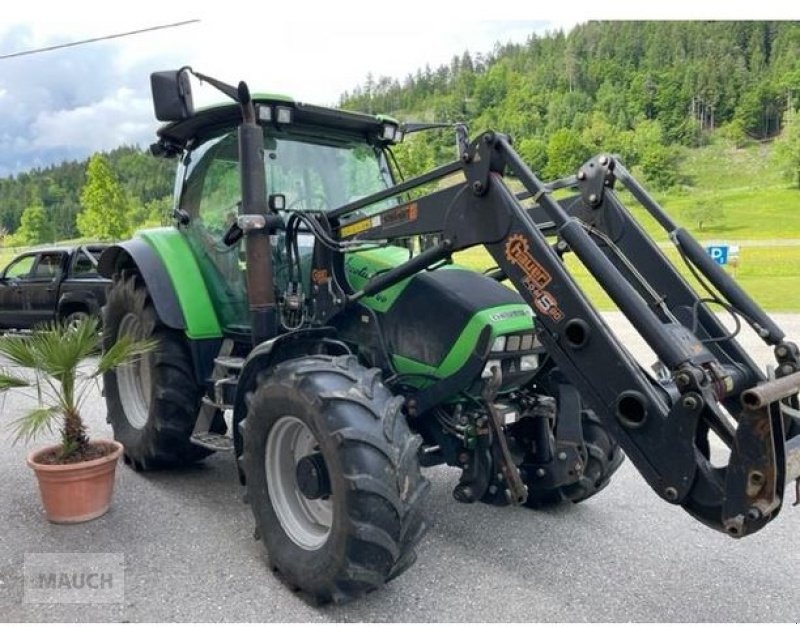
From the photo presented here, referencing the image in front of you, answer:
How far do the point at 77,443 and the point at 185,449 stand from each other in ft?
2.57

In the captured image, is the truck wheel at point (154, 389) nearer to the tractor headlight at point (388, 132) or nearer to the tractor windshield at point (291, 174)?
the tractor windshield at point (291, 174)

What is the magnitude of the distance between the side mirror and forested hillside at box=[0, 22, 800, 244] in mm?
60317

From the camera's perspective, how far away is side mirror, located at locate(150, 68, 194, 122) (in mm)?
3264

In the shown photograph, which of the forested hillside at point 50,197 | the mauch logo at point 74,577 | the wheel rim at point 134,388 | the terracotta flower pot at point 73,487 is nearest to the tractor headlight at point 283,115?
the wheel rim at point 134,388

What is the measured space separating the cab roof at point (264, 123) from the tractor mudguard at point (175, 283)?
2.25 feet

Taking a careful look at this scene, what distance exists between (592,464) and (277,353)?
1.87 meters

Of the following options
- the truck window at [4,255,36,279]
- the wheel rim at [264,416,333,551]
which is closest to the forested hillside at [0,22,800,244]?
the truck window at [4,255,36,279]

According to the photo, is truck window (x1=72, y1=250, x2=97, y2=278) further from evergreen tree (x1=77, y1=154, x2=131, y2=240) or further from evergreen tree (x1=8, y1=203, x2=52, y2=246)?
evergreen tree (x1=8, y1=203, x2=52, y2=246)

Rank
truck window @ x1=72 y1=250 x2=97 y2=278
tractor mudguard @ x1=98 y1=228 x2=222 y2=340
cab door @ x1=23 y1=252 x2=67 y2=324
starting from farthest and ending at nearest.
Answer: cab door @ x1=23 y1=252 x2=67 y2=324 < truck window @ x1=72 y1=250 x2=97 y2=278 < tractor mudguard @ x1=98 y1=228 x2=222 y2=340

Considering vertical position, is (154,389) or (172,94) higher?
(172,94)

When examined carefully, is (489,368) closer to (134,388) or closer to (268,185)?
(268,185)

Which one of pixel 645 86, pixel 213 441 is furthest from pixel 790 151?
pixel 213 441

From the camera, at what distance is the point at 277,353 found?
3.60 m

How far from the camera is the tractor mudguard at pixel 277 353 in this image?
352 centimetres
